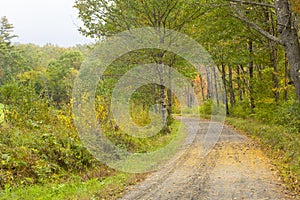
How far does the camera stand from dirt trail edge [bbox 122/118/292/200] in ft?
23.1

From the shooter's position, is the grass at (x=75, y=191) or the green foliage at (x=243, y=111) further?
Answer: the green foliage at (x=243, y=111)

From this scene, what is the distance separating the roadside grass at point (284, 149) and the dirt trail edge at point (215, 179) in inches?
11.5

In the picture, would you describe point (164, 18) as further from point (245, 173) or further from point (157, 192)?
point (157, 192)

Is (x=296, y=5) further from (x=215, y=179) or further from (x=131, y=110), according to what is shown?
(x=131, y=110)

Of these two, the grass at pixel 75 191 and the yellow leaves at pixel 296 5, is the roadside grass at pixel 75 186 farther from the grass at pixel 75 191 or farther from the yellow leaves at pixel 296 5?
the yellow leaves at pixel 296 5

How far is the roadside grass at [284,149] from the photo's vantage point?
27.2 feet

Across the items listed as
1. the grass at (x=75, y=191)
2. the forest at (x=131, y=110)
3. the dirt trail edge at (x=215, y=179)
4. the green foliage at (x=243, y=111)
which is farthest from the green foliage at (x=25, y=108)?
the green foliage at (x=243, y=111)

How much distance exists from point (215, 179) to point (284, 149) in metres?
4.55

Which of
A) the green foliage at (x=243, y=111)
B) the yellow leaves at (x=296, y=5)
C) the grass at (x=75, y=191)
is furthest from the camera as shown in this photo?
the green foliage at (x=243, y=111)

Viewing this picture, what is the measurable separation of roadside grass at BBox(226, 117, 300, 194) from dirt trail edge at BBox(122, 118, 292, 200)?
293 mm

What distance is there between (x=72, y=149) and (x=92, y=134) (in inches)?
36.8

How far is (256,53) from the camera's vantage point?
20797mm

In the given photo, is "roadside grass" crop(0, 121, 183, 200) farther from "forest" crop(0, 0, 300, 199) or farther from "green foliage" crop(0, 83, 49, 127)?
"green foliage" crop(0, 83, 49, 127)

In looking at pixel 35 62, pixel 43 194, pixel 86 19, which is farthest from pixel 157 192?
pixel 35 62
